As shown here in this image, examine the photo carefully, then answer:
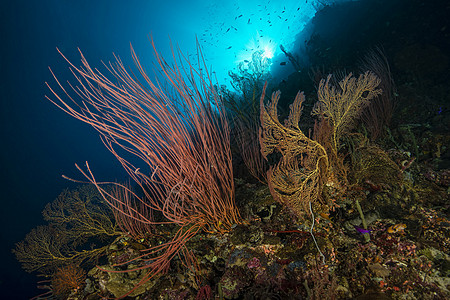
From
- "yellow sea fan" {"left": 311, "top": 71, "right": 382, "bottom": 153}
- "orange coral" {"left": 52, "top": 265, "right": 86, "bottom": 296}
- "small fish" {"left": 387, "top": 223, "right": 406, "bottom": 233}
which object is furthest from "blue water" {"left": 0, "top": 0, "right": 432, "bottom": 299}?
"orange coral" {"left": 52, "top": 265, "right": 86, "bottom": 296}

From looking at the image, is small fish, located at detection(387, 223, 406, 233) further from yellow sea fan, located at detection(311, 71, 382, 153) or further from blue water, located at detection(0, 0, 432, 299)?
blue water, located at detection(0, 0, 432, 299)

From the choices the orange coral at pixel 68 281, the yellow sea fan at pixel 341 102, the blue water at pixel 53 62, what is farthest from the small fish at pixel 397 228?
the blue water at pixel 53 62

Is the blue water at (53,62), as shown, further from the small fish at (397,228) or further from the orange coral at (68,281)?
the orange coral at (68,281)

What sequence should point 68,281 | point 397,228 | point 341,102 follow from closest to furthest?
point 397,228 < point 341,102 < point 68,281

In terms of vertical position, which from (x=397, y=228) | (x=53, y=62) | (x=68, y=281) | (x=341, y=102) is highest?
(x=53, y=62)

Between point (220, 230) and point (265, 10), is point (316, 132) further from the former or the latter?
point (265, 10)

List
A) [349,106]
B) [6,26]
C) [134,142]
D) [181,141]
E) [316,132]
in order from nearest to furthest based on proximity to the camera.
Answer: [134,142] → [181,141] → [349,106] → [316,132] → [6,26]

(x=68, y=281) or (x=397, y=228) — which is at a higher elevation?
(x=68, y=281)

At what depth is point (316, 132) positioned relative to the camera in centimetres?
248

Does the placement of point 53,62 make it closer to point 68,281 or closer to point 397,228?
point 68,281

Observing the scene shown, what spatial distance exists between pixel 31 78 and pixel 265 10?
5388 centimetres

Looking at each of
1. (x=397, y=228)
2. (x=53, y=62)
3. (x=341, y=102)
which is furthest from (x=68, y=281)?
(x=53, y=62)

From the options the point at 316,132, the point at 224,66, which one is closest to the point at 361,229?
the point at 316,132

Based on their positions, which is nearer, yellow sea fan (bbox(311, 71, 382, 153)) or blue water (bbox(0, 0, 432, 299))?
yellow sea fan (bbox(311, 71, 382, 153))
